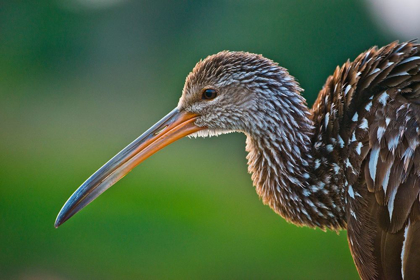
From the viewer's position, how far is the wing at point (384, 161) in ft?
11.3

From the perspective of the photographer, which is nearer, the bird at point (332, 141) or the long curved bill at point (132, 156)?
the bird at point (332, 141)

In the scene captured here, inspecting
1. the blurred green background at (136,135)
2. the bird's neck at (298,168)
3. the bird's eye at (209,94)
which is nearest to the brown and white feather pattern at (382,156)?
the bird's neck at (298,168)

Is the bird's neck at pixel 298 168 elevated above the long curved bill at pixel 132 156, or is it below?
below

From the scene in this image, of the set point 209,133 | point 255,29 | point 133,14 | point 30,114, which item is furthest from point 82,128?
point 209,133

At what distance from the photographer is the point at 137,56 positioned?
49.8ft

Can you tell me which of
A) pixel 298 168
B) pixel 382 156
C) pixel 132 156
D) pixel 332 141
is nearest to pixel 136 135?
pixel 132 156

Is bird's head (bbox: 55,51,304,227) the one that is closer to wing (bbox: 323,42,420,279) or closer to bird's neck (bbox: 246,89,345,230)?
bird's neck (bbox: 246,89,345,230)

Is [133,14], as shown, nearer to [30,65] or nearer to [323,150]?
[30,65]

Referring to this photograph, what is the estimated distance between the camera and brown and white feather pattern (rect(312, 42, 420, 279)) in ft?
11.3

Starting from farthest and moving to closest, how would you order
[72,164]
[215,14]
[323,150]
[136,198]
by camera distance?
[215,14]
[72,164]
[136,198]
[323,150]

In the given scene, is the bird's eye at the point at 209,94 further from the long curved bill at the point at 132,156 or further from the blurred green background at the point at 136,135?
the blurred green background at the point at 136,135

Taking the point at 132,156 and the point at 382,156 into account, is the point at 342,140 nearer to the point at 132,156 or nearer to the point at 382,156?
the point at 382,156

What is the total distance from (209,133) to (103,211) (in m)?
5.40

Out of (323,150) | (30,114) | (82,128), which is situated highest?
(30,114)
